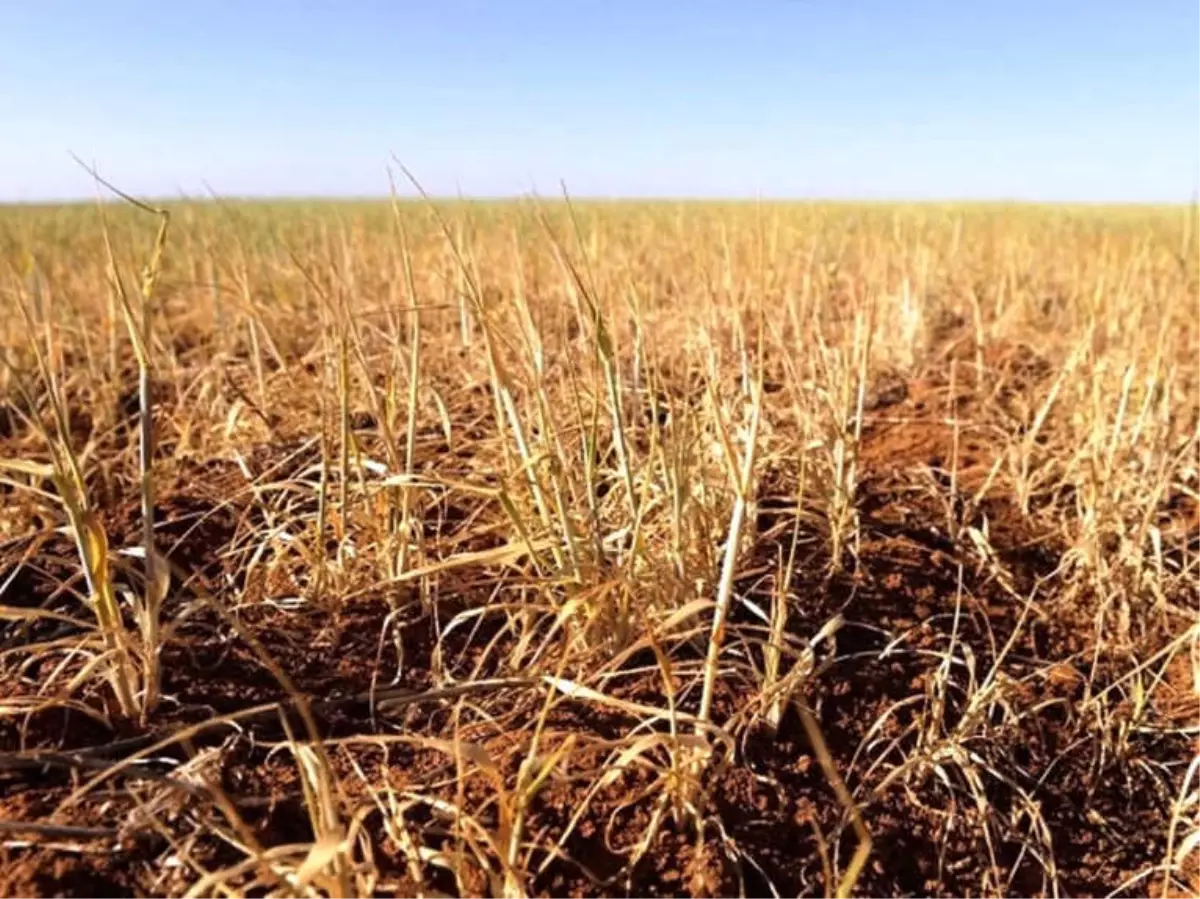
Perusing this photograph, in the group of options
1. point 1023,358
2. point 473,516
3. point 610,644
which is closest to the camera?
point 610,644

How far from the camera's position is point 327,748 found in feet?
3.23

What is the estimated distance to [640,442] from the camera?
1.62 meters

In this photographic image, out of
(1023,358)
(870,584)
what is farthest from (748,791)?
(1023,358)

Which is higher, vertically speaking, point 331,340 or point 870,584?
point 331,340

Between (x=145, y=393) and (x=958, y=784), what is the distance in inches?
39.0

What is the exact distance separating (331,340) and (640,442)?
71cm

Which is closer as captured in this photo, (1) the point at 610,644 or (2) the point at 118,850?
(2) the point at 118,850

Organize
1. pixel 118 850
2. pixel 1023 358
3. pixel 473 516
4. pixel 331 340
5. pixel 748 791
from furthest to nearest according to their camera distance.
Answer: pixel 1023 358 < pixel 331 340 < pixel 473 516 < pixel 748 791 < pixel 118 850

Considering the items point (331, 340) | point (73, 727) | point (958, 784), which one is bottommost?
point (958, 784)

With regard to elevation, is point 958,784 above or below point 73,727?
below

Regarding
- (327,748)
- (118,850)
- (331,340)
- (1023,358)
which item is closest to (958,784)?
(327,748)

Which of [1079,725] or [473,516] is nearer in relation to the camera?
[1079,725]

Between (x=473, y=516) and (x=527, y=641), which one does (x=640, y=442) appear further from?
(x=527, y=641)

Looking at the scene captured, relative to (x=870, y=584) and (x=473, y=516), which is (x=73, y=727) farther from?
(x=870, y=584)
